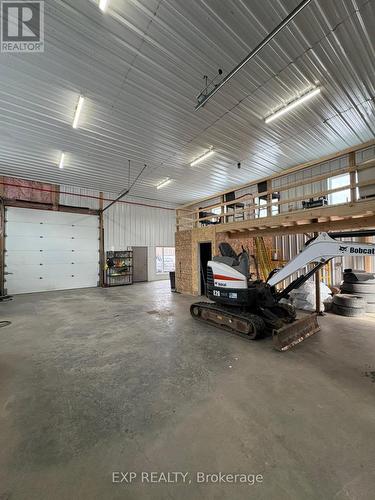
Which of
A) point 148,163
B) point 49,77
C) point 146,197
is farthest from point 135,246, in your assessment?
point 49,77

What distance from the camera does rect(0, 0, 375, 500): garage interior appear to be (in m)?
1.64

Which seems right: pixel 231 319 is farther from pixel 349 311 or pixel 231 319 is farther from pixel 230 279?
pixel 349 311

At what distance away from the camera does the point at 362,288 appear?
17.6 ft

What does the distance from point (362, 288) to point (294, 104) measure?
4.95m

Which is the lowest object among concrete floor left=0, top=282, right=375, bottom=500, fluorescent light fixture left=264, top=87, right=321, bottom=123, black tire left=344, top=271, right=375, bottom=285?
concrete floor left=0, top=282, right=375, bottom=500

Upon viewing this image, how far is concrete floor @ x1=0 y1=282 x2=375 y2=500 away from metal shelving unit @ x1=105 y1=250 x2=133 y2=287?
743 centimetres

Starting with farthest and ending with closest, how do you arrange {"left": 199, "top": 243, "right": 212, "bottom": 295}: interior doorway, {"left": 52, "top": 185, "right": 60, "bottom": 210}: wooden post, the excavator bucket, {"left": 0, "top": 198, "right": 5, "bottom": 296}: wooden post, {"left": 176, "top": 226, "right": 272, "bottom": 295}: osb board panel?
{"left": 52, "top": 185, "right": 60, "bottom": 210}: wooden post, {"left": 0, "top": 198, "right": 5, "bottom": 296}: wooden post, {"left": 199, "top": 243, "right": 212, "bottom": 295}: interior doorway, {"left": 176, "top": 226, "right": 272, "bottom": 295}: osb board panel, the excavator bucket

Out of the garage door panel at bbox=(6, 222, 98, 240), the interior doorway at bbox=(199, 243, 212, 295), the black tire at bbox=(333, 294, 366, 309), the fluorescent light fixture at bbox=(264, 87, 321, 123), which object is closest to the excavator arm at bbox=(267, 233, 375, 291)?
the black tire at bbox=(333, 294, 366, 309)

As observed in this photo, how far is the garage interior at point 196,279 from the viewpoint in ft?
5.37

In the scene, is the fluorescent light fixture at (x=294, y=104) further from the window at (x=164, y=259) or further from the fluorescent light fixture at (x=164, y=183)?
the window at (x=164, y=259)

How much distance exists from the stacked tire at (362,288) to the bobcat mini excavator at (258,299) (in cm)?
217

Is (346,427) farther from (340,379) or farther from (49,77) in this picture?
(49,77)

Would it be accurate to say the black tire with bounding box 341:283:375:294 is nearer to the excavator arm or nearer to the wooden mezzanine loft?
the wooden mezzanine loft

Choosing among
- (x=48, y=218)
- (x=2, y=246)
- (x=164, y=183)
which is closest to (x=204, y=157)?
(x=164, y=183)
